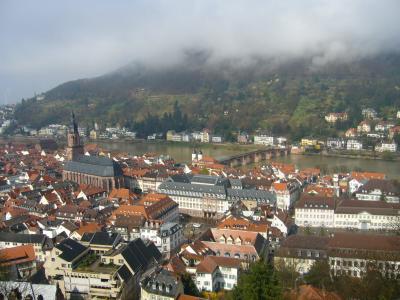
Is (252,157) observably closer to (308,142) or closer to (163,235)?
(308,142)

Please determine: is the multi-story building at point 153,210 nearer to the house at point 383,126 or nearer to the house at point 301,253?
the house at point 301,253

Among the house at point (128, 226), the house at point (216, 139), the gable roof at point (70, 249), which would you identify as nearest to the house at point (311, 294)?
the gable roof at point (70, 249)

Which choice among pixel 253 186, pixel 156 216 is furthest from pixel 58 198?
pixel 253 186

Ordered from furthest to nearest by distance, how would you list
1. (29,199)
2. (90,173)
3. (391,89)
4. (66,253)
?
(391,89), (90,173), (29,199), (66,253)

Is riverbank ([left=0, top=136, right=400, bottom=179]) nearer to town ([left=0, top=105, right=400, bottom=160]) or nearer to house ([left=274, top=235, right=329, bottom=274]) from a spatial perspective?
town ([left=0, top=105, right=400, bottom=160])

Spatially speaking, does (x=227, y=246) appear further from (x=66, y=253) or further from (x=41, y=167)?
(x=41, y=167)

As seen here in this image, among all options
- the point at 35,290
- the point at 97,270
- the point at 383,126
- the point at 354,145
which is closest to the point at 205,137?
the point at 354,145
